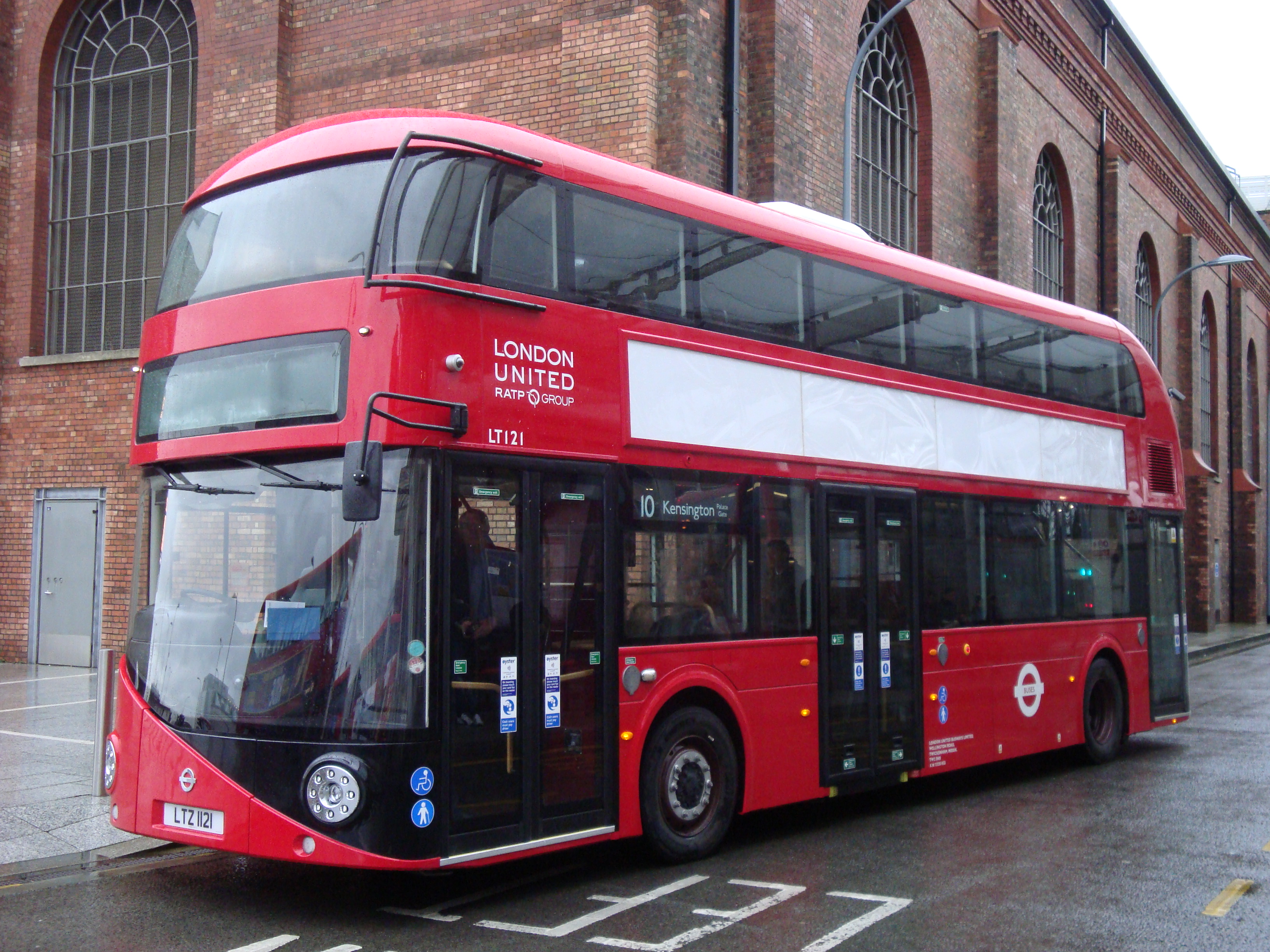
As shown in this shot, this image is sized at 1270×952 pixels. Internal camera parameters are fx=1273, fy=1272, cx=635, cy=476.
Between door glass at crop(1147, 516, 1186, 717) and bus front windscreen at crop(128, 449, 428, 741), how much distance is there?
9555mm

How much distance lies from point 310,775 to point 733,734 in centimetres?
311

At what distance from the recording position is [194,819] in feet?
21.2

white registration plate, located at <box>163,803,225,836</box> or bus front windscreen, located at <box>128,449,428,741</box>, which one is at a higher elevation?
bus front windscreen, located at <box>128,449,428,741</box>

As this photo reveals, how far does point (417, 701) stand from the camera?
20.5 feet

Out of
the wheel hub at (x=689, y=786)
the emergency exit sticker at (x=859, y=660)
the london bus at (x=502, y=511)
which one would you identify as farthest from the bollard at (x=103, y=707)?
the emergency exit sticker at (x=859, y=660)

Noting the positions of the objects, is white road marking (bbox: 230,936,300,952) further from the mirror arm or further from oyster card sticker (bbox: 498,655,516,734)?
the mirror arm

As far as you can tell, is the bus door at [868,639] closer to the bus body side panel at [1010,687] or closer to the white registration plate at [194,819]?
the bus body side panel at [1010,687]

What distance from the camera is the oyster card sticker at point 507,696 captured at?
665 centimetres

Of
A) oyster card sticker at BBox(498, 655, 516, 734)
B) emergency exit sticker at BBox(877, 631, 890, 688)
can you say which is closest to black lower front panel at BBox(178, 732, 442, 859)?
oyster card sticker at BBox(498, 655, 516, 734)

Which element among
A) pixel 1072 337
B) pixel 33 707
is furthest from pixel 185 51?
pixel 1072 337

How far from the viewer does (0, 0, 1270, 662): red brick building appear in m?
14.8

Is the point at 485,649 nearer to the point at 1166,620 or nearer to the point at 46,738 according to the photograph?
the point at 46,738

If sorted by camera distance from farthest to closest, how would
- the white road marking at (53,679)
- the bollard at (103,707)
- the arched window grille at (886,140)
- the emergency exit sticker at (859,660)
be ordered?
the arched window grille at (886,140) < the white road marking at (53,679) < the emergency exit sticker at (859,660) < the bollard at (103,707)

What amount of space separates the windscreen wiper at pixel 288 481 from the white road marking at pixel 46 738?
6155 mm
